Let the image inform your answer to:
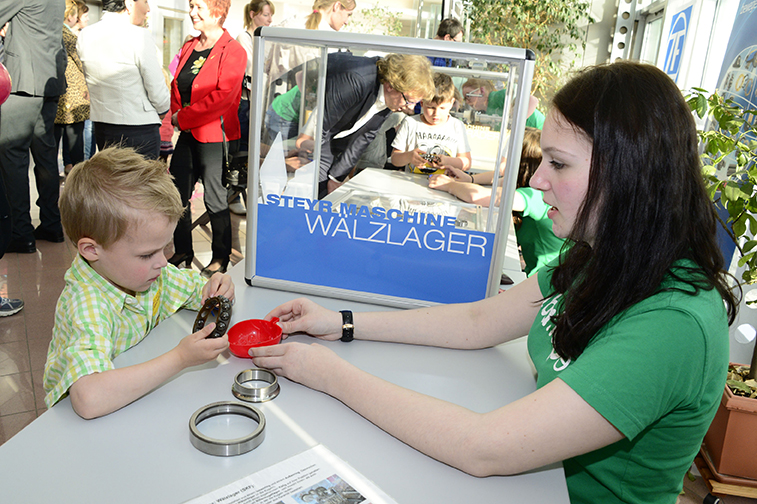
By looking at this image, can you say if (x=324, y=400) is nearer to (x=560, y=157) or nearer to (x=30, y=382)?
(x=560, y=157)

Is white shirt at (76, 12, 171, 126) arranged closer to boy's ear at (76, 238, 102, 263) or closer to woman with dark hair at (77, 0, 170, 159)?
woman with dark hair at (77, 0, 170, 159)

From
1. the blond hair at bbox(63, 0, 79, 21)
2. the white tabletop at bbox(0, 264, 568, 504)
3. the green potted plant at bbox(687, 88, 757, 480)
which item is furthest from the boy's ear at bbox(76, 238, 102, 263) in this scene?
the blond hair at bbox(63, 0, 79, 21)

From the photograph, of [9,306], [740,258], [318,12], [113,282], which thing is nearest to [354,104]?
[113,282]

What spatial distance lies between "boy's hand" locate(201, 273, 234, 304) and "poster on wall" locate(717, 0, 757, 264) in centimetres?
228

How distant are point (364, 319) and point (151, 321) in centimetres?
43

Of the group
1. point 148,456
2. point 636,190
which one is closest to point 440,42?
point 636,190

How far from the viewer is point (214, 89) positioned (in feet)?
9.57

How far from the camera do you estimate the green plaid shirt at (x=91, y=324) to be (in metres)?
0.87

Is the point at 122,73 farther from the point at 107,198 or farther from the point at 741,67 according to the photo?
the point at 741,67

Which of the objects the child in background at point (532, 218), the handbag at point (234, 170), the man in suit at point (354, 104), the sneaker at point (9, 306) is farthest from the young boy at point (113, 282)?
the handbag at point (234, 170)

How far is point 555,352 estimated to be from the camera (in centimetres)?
94

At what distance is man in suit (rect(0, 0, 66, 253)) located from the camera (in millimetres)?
2941

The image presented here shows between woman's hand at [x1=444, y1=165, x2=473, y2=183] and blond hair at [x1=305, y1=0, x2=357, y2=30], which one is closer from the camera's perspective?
woman's hand at [x1=444, y1=165, x2=473, y2=183]

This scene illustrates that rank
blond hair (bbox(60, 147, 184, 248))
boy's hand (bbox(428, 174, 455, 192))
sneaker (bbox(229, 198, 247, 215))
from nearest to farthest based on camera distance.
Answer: blond hair (bbox(60, 147, 184, 248)), boy's hand (bbox(428, 174, 455, 192)), sneaker (bbox(229, 198, 247, 215))
